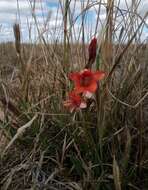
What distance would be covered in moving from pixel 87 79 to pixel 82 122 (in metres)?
0.30

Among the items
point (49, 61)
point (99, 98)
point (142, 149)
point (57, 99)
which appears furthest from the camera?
point (49, 61)

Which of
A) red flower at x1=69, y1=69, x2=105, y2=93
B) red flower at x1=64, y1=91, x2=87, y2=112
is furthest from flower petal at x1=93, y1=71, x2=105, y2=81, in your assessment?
red flower at x1=64, y1=91, x2=87, y2=112

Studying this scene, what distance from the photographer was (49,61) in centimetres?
304

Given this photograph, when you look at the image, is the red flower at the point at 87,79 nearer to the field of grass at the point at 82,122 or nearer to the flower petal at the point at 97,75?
the flower petal at the point at 97,75

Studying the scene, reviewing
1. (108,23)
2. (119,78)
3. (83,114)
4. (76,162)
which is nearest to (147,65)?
(119,78)

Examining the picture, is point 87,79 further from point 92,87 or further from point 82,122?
point 82,122

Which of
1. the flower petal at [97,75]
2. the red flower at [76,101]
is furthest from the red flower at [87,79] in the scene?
the red flower at [76,101]

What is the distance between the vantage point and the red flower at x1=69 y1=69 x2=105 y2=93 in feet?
7.04

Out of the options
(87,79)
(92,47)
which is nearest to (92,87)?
(87,79)

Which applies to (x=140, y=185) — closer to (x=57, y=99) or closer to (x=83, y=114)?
(x=83, y=114)

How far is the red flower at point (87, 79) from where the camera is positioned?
2.14 m

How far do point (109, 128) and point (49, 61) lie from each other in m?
0.66

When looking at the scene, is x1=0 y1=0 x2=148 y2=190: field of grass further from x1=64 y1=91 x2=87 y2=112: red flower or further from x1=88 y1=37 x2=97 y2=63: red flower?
x1=88 y1=37 x2=97 y2=63: red flower

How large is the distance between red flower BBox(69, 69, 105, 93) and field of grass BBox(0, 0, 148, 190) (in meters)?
0.16
